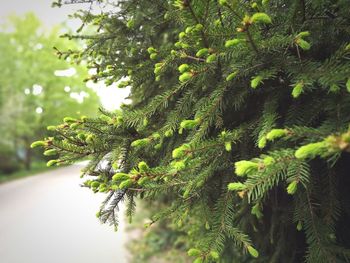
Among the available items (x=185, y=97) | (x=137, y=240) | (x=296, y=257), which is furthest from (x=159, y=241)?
(x=185, y=97)

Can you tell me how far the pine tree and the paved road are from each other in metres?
5.01

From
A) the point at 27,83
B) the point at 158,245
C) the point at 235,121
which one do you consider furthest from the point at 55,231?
the point at 27,83

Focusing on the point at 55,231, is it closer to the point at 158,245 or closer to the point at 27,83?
the point at 158,245

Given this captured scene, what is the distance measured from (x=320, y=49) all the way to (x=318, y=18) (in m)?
0.25

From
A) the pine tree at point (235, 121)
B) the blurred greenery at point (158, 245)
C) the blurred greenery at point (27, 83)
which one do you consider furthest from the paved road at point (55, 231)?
the blurred greenery at point (27, 83)

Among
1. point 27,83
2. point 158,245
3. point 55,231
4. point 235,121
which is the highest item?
point 27,83

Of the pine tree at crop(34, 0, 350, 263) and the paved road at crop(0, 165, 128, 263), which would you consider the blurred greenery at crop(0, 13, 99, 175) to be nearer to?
the paved road at crop(0, 165, 128, 263)

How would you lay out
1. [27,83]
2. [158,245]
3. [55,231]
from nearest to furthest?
[158,245], [55,231], [27,83]

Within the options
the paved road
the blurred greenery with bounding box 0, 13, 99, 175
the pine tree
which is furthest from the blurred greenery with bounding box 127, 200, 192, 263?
the blurred greenery with bounding box 0, 13, 99, 175

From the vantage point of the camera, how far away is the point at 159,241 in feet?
22.3

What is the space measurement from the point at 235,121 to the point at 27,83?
60.9 feet

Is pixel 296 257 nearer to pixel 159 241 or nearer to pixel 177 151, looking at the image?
pixel 177 151

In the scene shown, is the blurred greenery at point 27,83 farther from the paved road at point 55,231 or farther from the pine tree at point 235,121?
A: the pine tree at point 235,121

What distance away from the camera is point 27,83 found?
17.7 meters
